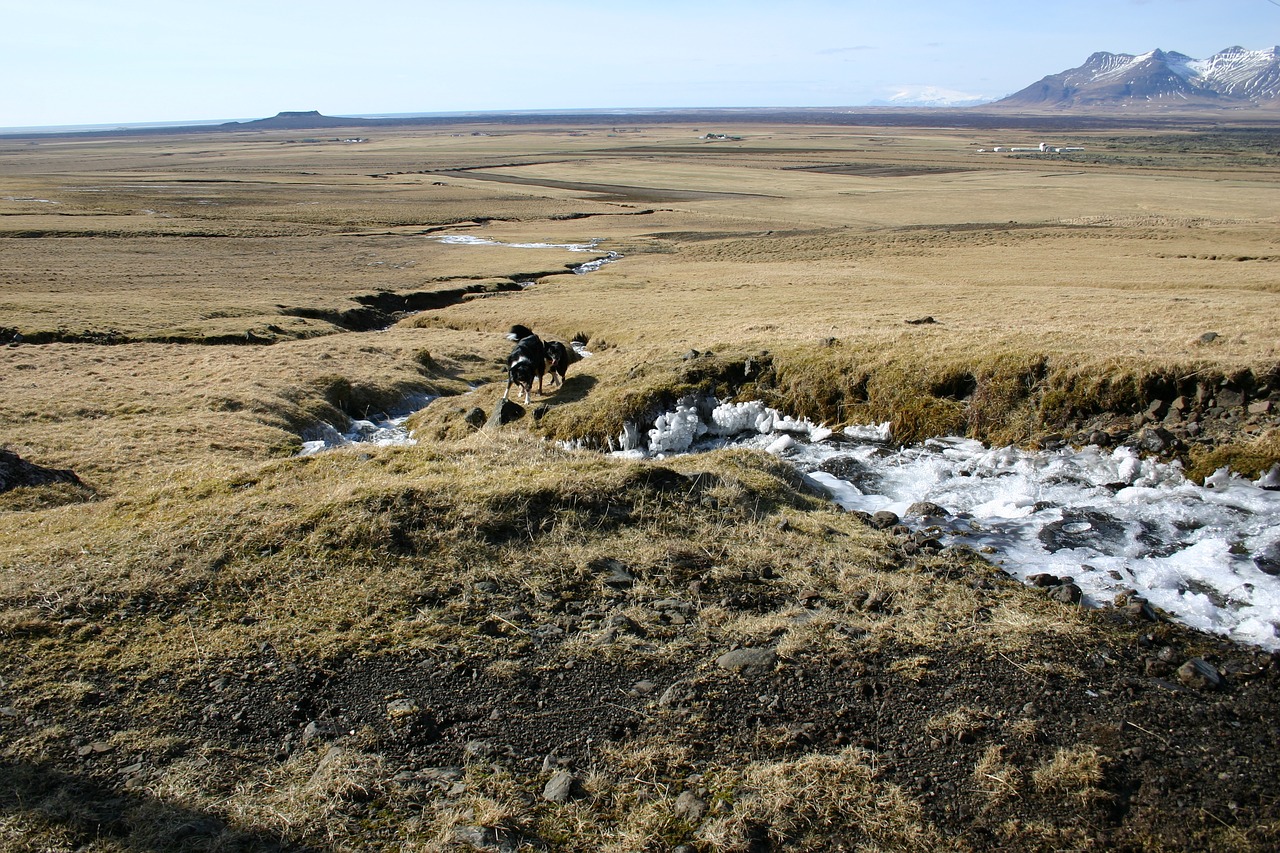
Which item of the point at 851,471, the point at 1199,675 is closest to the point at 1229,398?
the point at 851,471

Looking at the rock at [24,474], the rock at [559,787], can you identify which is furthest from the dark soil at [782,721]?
the rock at [24,474]

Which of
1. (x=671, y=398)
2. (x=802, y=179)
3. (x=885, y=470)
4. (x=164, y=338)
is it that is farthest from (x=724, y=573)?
(x=802, y=179)

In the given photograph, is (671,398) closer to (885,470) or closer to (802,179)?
(885,470)

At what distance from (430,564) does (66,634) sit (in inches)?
137

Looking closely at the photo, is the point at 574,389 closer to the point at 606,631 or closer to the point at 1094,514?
the point at 1094,514

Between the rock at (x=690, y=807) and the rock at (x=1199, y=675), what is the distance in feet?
15.0

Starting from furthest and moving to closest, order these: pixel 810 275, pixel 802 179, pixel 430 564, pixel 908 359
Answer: pixel 802 179 < pixel 810 275 < pixel 908 359 < pixel 430 564

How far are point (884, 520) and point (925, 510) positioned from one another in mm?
768

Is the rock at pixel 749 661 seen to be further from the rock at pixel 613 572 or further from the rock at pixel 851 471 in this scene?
the rock at pixel 851 471

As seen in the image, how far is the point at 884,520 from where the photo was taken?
10609mm

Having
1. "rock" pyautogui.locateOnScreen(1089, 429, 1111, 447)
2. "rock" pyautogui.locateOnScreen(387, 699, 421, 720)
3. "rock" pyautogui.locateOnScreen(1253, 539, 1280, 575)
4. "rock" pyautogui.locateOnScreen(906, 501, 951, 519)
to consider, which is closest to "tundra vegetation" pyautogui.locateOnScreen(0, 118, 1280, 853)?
"rock" pyautogui.locateOnScreen(387, 699, 421, 720)

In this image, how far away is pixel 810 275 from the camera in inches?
1727

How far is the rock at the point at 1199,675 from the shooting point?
22.6ft

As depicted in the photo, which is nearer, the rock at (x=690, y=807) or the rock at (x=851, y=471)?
the rock at (x=690, y=807)
